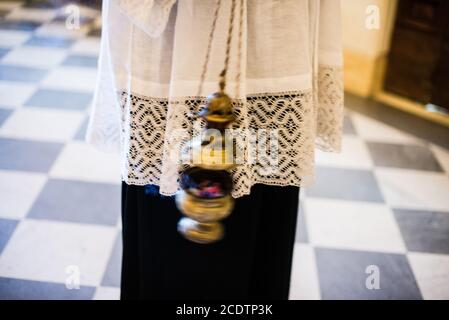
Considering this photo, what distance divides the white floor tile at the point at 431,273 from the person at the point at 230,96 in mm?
720

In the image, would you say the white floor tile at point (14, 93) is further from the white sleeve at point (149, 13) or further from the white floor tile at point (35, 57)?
the white sleeve at point (149, 13)

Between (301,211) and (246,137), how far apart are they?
1.08 m

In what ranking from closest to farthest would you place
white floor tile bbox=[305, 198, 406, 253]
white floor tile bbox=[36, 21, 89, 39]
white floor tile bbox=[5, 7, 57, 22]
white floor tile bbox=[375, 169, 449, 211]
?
white floor tile bbox=[305, 198, 406, 253], white floor tile bbox=[375, 169, 449, 211], white floor tile bbox=[36, 21, 89, 39], white floor tile bbox=[5, 7, 57, 22]

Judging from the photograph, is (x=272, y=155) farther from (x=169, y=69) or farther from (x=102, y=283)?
(x=102, y=283)

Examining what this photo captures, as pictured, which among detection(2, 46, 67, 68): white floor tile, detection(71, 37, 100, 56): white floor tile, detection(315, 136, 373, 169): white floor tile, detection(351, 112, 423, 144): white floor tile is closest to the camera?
detection(315, 136, 373, 169): white floor tile

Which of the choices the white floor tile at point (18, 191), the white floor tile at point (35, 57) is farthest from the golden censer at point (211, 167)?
the white floor tile at point (35, 57)

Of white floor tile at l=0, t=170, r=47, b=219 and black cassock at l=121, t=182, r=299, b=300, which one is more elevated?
black cassock at l=121, t=182, r=299, b=300

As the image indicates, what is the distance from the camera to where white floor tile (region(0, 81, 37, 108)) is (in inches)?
94.7

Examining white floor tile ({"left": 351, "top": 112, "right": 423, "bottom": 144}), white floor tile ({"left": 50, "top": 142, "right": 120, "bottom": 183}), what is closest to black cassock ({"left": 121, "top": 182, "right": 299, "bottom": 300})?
white floor tile ({"left": 50, "top": 142, "right": 120, "bottom": 183})

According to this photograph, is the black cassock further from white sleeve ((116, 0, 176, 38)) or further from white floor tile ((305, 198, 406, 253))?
white floor tile ((305, 198, 406, 253))

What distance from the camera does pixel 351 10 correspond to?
2.59m

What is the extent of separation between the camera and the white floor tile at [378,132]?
2.32m

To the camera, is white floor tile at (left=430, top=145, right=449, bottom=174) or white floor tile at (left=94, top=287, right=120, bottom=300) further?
white floor tile at (left=430, top=145, right=449, bottom=174)

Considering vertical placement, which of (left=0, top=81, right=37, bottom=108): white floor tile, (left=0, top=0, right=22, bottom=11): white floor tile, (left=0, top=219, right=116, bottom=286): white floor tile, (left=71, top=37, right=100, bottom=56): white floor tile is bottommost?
(left=0, top=219, right=116, bottom=286): white floor tile
